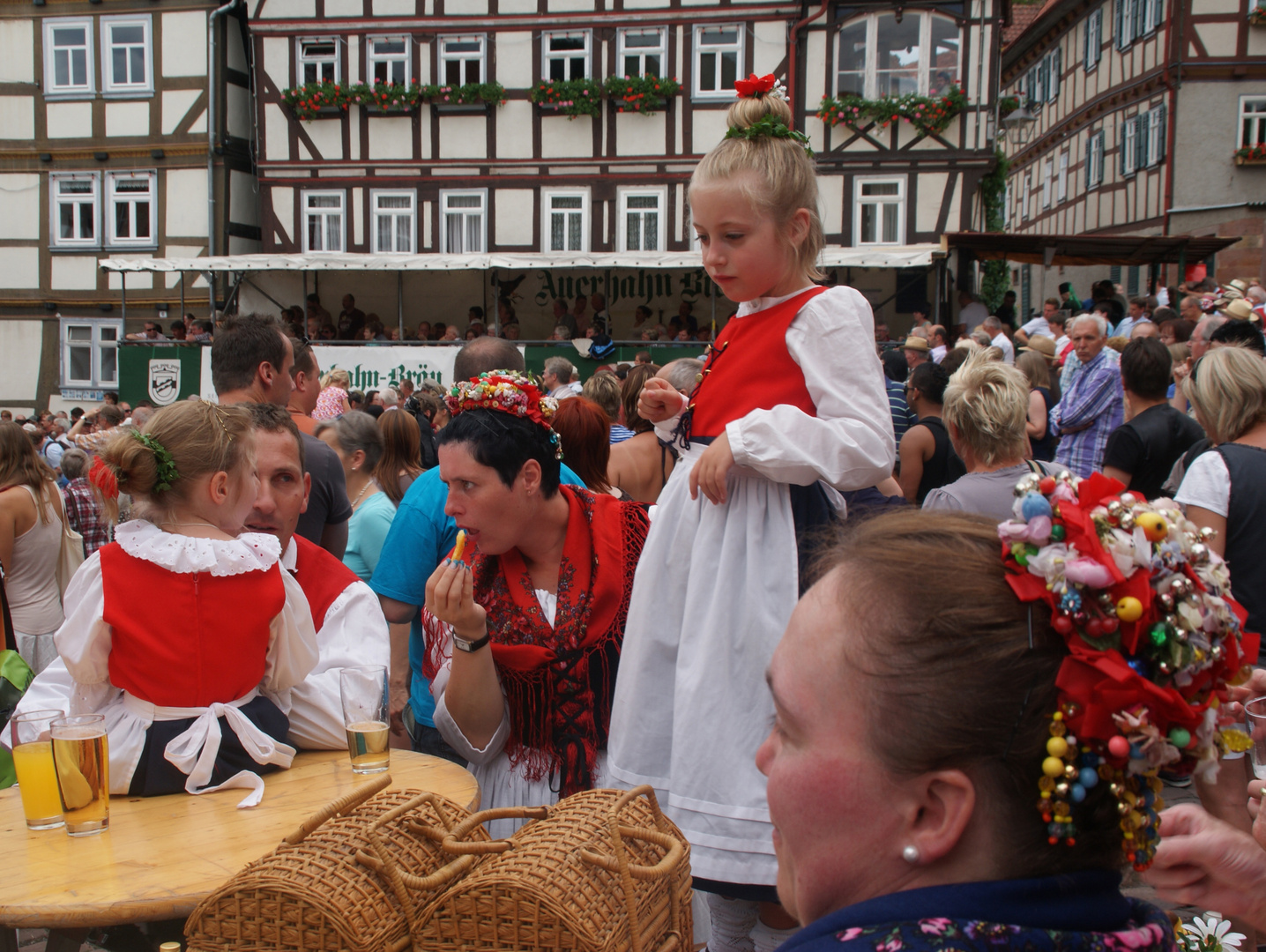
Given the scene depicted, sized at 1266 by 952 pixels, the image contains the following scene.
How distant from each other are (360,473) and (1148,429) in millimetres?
3806

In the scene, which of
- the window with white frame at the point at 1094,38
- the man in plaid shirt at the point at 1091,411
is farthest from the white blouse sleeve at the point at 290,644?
the window with white frame at the point at 1094,38

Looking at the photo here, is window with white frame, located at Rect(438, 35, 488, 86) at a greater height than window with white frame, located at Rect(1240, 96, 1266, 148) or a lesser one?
greater

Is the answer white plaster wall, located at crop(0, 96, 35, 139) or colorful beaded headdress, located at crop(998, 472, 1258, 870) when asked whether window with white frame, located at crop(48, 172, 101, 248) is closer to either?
white plaster wall, located at crop(0, 96, 35, 139)

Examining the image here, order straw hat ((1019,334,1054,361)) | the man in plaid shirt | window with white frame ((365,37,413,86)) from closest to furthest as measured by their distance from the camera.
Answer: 1. the man in plaid shirt
2. straw hat ((1019,334,1054,361))
3. window with white frame ((365,37,413,86))

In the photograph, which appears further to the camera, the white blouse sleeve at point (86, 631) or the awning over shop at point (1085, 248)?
the awning over shop at point (1085, 248)

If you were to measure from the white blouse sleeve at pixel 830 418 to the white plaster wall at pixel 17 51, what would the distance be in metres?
23.2

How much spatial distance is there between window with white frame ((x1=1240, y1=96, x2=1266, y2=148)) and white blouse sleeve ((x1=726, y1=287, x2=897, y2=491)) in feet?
70.7

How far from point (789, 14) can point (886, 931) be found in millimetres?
19127

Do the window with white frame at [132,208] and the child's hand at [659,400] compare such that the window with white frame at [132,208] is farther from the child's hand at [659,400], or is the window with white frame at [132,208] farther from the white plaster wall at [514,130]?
the child's hand at [659,400]

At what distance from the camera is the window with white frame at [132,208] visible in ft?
66.0

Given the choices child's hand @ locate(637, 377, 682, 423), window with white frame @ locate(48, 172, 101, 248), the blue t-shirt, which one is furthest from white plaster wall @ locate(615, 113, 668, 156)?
child's hand @ locate(637, 377, 682, 423)

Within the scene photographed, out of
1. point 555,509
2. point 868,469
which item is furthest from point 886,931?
point 555,509

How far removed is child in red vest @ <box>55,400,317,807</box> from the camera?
203 centimetres

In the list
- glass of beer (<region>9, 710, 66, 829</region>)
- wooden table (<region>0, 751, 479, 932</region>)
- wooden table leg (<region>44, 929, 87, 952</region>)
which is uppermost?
glass of beer (<region>9, 710, 66, 829</region>)
